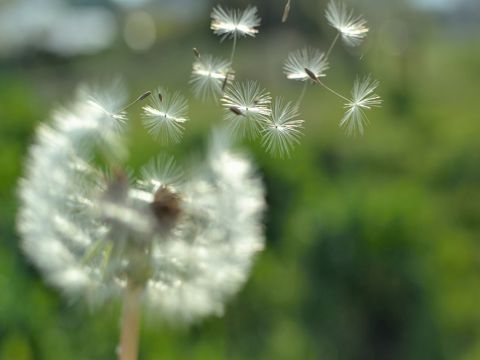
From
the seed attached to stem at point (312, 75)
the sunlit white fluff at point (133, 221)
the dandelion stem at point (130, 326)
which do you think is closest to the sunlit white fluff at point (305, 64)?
the seed attached to stem at point (312, 75)

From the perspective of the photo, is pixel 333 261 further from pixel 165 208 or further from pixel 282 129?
pixel 282 129

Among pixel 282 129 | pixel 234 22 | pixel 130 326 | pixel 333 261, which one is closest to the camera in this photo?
pixel 282 129

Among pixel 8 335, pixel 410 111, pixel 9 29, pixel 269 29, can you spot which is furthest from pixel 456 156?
pixel 9 29

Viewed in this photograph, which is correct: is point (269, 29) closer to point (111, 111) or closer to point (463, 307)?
point (463, 307)

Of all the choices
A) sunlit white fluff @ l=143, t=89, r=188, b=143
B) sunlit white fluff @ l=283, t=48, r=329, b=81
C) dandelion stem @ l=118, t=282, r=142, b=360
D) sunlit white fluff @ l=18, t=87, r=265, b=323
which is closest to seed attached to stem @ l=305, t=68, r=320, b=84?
sunlit white fluff @ l=283, t=48, r=329, b=81

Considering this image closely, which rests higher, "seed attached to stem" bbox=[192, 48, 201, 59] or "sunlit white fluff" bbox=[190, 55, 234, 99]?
"sunlit white fluff" bbox=[190, 55, 234, 99]

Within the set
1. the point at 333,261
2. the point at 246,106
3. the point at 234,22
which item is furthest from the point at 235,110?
the point at 333,261

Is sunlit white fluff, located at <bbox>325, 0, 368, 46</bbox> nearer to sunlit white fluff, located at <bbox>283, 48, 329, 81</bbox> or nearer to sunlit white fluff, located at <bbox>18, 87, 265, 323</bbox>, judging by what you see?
sunlit white fluff, located at <bbox>283, 48, 329, 81</bbox>
